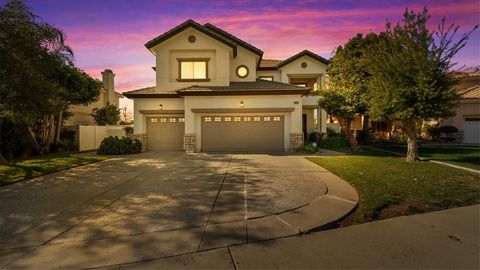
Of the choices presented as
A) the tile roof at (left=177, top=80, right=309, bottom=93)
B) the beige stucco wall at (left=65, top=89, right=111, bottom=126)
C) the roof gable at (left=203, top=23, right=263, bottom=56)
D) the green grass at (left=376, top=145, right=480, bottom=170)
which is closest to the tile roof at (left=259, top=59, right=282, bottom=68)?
the roof gable at (left=203, top=23, right=263, bottom=56)

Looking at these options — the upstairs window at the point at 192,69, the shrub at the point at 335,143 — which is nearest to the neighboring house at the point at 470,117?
the shrub at the point at 335,143

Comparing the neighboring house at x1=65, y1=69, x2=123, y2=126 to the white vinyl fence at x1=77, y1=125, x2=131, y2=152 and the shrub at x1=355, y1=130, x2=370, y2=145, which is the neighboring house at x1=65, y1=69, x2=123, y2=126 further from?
the shrub at x1=355, y1=130, x2=370, y2=145

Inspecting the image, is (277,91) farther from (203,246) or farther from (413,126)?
(203,246)

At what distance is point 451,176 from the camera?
939 centimetres

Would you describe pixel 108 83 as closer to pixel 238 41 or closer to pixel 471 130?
pixel 238 41

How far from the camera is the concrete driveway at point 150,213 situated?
412 cm

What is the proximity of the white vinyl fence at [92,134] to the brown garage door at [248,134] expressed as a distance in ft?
29.8

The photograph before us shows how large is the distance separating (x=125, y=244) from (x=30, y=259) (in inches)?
46.9

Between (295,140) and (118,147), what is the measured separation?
33.9 ft

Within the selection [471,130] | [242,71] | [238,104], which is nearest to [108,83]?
[242,71]

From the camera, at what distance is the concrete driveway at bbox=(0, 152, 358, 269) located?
13.5ft

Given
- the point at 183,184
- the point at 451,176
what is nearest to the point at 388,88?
the point at 451,176

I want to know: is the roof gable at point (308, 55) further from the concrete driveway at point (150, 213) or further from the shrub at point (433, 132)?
the concrete driveway at point (150, 213)

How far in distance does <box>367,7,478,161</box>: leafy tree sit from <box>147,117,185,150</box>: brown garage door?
11.9 meters
